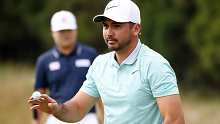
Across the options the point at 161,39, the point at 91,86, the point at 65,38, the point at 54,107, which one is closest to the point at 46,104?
the point at 54,107

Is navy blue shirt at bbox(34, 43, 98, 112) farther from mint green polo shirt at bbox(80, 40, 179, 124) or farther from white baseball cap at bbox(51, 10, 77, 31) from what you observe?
mint green polo shirt at bbox(80, 40, 179, 124)

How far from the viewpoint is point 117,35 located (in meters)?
3.26

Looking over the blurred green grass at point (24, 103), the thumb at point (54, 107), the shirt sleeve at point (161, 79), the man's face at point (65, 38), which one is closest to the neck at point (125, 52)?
the shirt sleeve at point (161, 79)

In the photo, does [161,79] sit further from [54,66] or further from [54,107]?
[54,66]

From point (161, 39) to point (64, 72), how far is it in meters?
7.89

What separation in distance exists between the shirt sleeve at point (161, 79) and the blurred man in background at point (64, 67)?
85.9 inches

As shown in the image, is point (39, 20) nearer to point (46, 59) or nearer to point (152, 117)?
point (46, 59)

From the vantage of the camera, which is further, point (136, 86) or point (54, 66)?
point (54, 66)

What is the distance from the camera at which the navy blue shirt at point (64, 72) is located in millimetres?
5156

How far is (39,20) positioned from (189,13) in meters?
6.14

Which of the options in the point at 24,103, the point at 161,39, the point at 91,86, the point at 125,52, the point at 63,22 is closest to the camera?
the point at 125,52

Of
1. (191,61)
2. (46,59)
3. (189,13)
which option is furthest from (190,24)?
(46,59)

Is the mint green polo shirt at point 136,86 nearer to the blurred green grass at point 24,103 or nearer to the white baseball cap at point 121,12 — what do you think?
the white baseball cap at point 121,12

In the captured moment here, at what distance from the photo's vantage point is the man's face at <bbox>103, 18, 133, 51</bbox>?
10.7 feet
